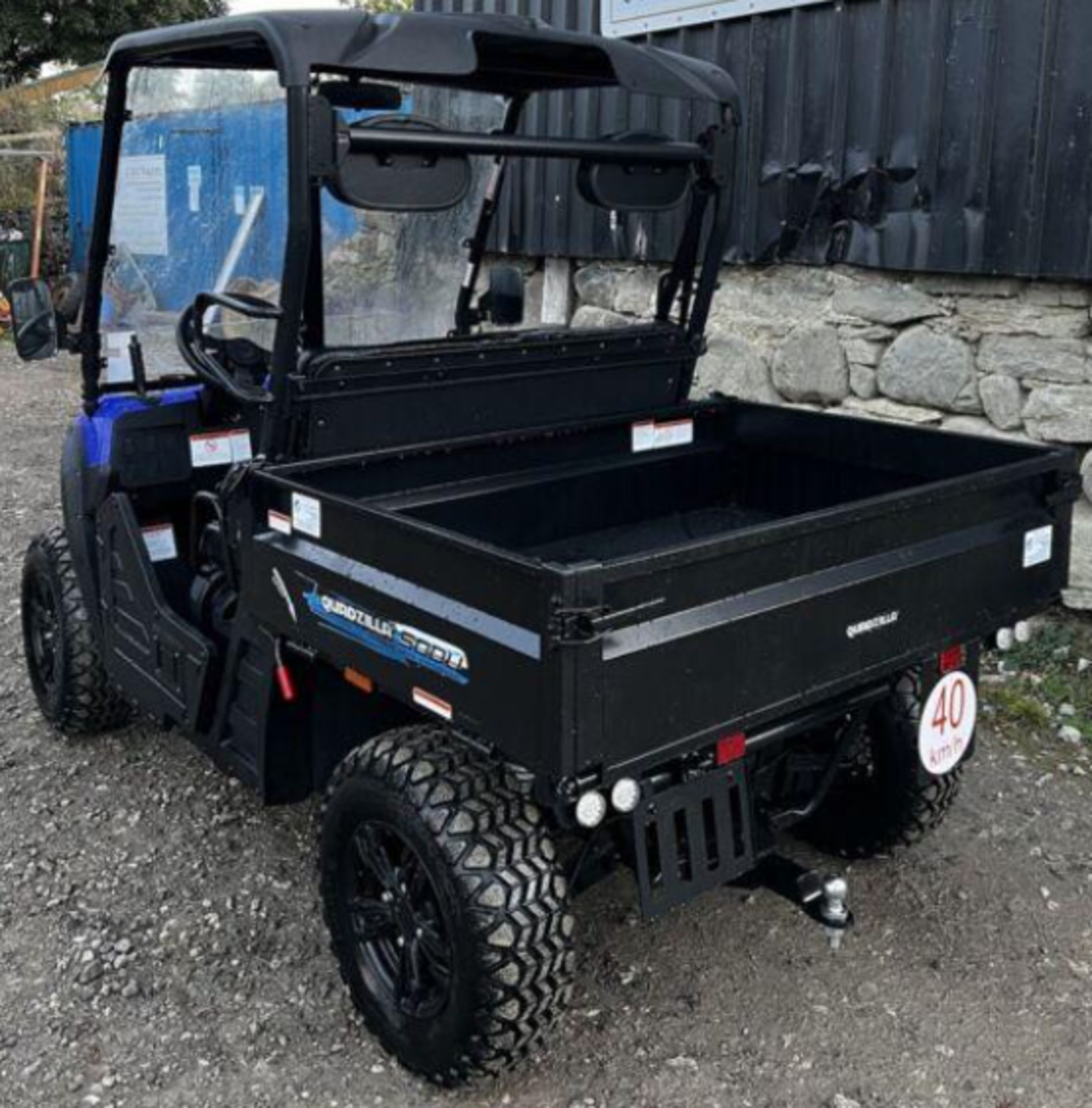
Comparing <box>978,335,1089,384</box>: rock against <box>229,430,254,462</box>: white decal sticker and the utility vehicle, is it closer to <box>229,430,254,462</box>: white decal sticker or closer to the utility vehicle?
the utility vehicle

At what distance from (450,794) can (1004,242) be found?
340cm

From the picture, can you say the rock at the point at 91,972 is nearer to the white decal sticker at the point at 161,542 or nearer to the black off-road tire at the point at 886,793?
the white decal sticker at the point at 161,542

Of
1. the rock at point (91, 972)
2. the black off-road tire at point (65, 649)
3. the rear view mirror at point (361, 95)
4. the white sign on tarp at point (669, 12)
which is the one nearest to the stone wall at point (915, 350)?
the white sign on tarp at point (669, 12)

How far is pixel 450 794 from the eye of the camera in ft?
9.02

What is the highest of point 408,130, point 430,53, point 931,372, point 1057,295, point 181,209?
point 430,53

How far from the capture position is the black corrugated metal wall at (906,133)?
4.82 metres

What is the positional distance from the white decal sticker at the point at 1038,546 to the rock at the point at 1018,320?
1929mm

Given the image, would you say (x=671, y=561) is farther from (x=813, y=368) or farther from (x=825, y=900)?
(x=813, y=368)

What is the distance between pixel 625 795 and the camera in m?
2.59

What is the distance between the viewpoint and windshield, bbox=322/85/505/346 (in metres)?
3.50

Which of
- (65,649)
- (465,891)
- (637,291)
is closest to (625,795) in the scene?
(465,891)

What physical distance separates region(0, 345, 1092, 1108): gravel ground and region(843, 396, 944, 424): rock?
1.76 m

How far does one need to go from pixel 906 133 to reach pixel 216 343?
9.82ft

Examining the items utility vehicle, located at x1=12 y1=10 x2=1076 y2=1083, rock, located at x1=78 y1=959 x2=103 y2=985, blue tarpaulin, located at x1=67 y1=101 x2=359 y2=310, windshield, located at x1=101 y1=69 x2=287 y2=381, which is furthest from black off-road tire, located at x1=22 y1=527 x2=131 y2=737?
rock, located at x1=78 y1=959 x2=103 y2=985
